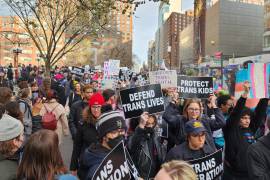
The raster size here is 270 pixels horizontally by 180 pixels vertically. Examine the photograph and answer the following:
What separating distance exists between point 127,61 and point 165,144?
6439 centimetres

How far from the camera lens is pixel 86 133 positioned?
472 centimetres

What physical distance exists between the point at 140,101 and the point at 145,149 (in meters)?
0.69

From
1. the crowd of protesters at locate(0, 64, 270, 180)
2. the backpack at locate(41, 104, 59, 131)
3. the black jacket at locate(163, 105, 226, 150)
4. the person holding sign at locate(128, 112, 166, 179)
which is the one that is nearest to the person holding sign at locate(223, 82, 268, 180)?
the crowd of protesters at locate(0, 64, 270, 180)

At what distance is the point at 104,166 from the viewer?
306 cm

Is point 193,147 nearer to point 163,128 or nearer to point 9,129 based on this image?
point 163,128

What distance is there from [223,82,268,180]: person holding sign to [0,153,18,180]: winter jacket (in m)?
2.62

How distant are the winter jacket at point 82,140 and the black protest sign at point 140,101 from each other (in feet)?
1.61

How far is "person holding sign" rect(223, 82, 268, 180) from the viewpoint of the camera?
4457 millimetres

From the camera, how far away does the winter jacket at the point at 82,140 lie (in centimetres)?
469

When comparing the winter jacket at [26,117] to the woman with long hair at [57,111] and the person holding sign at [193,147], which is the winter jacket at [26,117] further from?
the person holding sign at [193,147]

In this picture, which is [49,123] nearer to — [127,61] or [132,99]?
[132,99]

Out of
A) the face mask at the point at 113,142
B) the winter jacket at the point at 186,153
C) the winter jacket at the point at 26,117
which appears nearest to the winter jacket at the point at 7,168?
the face mask at the point at 113,142

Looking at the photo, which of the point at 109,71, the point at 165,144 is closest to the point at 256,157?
the point at 165,144

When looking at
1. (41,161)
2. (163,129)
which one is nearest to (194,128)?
(163,129)
